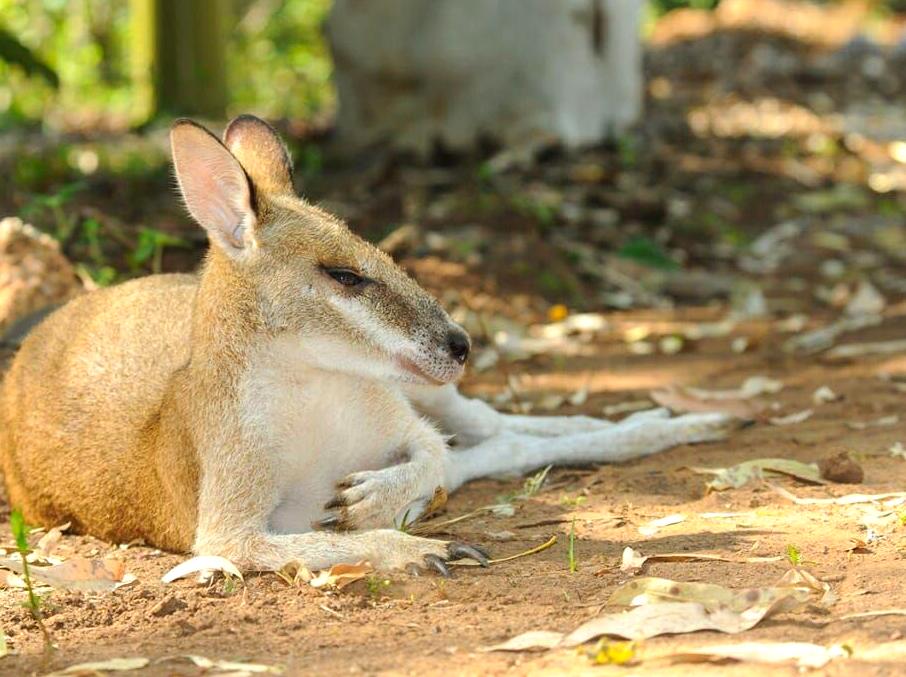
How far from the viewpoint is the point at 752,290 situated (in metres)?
7.35

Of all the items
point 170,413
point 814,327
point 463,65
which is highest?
point 463,65

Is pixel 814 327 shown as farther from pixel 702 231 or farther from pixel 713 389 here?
pixel 702 231

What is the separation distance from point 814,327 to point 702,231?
199 cm

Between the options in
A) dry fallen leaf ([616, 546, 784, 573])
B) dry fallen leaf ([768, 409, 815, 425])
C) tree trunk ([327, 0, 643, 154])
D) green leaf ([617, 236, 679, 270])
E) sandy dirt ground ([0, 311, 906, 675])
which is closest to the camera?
sandy dirt ground ([0, 311, 906, 675])

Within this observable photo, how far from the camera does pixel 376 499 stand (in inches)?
147

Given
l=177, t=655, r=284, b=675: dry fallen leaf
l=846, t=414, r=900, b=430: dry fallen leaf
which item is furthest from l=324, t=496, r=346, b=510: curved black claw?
l=846, t=414, r=900, b=430: dry fallen leaf

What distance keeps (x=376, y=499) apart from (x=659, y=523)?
754 millimetres

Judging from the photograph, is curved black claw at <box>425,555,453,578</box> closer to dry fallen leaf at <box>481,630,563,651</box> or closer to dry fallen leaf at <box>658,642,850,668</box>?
dry fallen leaf at <box>481,630,563,651</box>

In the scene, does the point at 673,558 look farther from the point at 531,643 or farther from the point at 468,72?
the point at 468,72

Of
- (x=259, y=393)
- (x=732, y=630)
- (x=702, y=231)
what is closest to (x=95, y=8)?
(x=702, y=231)

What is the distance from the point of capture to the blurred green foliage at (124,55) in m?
13.5

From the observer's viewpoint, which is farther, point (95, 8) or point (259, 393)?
point (95, 8)

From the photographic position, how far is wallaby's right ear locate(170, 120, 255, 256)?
3578 millimetres

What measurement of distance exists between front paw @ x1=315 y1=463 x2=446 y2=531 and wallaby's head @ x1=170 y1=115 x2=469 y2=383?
1.05 feet
